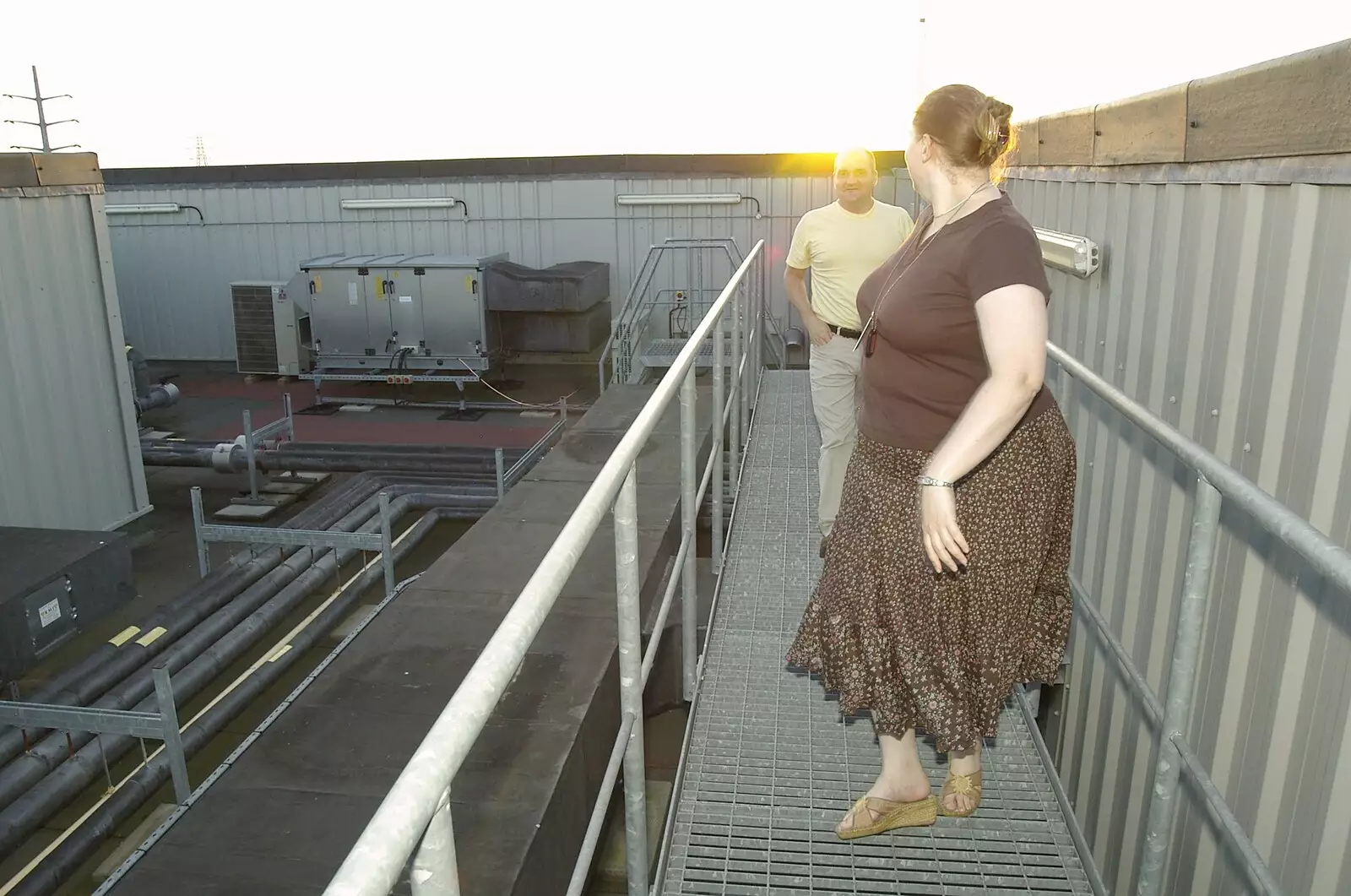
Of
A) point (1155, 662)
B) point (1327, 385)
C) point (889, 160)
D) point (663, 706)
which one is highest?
point (889, 160)

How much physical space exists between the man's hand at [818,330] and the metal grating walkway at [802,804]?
42.0 inches

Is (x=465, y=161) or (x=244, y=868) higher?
(x=465, y=161)

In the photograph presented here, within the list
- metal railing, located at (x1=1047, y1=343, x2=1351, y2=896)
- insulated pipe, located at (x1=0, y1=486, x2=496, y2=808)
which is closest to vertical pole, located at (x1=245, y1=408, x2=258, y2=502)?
insulated pipe, located at (x1=0, y1=486, x2=496, y2=808)

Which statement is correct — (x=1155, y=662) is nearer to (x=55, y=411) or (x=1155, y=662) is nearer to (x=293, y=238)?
(x=55, y=411)

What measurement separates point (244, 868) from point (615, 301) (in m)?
14.0

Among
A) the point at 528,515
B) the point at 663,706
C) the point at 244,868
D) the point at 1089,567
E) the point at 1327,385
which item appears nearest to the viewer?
the point at 1327,385

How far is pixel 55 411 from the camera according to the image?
8.55 metres

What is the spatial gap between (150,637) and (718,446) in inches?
186

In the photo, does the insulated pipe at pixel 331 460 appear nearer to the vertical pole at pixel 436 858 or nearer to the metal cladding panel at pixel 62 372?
the metal cladding panel at pixel 62 372

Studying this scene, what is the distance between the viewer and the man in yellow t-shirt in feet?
12.5

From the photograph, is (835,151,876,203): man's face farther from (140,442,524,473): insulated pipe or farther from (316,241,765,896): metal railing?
(140,442,524,473): insulated pipe

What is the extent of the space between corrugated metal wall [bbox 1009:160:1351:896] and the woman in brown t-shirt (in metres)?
0.35

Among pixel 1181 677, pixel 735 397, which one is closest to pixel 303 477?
Answer: pixel 735 397

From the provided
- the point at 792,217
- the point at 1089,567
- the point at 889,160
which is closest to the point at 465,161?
the point at 792,217
